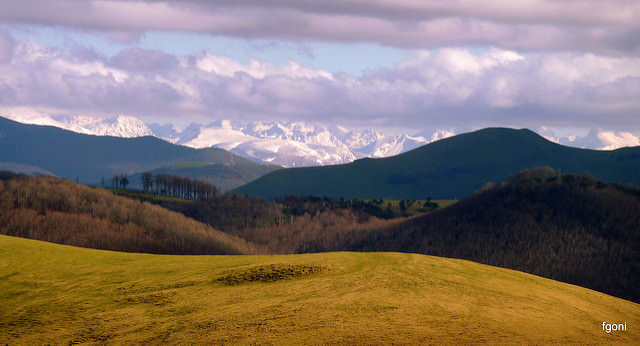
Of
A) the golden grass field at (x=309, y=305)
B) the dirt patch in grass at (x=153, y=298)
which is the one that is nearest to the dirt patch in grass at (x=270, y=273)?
the golden grass field at (x=309, y=305)

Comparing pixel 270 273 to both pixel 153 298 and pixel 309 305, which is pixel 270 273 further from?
pixel 309 305

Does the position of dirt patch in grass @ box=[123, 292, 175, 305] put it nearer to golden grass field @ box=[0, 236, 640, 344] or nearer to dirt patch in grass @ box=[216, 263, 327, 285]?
golden grass field @ box=[0, 236, 640, 344]

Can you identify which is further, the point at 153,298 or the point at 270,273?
the point at 270,273

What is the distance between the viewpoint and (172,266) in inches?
2534

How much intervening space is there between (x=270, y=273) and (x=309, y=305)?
1120cm

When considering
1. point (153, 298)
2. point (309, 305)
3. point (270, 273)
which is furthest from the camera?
point (270, 273)

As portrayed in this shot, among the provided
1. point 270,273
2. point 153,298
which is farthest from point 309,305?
point 153,298

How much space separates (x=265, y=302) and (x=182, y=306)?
6353 mm

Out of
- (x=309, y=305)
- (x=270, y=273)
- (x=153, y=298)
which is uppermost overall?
(x=270, y=273)

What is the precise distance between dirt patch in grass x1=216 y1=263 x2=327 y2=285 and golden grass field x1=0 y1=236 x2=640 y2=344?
14 cm

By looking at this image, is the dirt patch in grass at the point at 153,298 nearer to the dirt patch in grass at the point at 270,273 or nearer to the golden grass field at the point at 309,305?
the golden grass field at the point at 309,305

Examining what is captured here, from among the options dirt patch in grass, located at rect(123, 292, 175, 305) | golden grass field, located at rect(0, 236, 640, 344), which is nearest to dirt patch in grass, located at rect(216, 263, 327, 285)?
golden grass field, located at rect(0, 236, 640, 344)

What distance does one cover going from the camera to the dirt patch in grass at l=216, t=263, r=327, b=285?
171 ft

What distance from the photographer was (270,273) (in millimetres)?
52812
